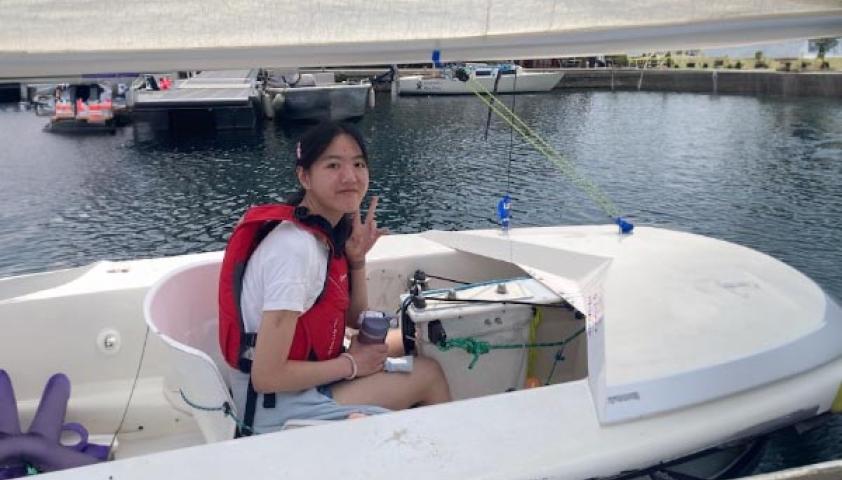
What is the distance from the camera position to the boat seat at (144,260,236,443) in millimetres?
2592

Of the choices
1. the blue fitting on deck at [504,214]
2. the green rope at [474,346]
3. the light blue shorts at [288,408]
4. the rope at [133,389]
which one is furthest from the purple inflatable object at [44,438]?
the blue fitting on deck at [504,214]

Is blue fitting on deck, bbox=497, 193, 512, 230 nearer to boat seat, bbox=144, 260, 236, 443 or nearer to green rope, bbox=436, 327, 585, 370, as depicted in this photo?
green rope, bbox=436, 327, 585, 370

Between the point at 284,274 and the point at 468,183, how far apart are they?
1348cm

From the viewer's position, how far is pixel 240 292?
8.48ft

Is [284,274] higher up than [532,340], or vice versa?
[284,274]

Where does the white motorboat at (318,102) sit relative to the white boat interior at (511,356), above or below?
above

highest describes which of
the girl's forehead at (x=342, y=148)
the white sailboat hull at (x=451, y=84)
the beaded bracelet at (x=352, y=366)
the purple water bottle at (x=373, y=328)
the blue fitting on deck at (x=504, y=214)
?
the white sailboat hull at (x=451, y=84)

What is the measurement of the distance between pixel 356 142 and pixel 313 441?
108 cm

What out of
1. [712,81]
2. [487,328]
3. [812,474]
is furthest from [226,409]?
[712,81]

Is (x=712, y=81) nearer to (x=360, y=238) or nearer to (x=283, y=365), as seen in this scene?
(x=360, y=238)

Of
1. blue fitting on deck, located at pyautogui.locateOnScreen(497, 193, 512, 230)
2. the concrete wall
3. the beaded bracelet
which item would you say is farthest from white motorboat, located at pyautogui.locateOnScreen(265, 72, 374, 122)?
the beaded bracelet

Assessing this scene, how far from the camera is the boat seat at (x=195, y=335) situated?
259 cm

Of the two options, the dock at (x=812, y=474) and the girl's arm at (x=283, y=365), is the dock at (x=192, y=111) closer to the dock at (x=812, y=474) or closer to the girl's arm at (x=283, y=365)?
the girl's arm at (x=283, y=365)

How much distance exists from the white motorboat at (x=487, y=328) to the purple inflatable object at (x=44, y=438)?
→ 9.1 inches
